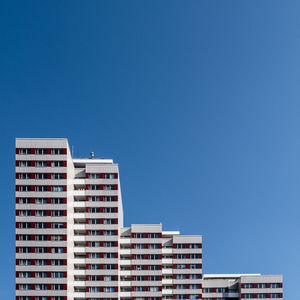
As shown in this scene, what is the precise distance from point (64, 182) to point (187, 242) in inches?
1671

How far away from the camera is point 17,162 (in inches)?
4299

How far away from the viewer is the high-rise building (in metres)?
107

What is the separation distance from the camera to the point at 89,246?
116m

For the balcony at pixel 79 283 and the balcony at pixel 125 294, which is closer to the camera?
the balcony at pixel 79 283

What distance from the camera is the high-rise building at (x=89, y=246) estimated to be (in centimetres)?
10656

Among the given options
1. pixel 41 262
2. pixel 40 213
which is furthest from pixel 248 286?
pixel 40 213

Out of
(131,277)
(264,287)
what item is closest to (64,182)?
(131,277)

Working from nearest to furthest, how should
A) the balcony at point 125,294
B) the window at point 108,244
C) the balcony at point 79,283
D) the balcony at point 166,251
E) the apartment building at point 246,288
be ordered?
the balcony at point 79,283 < the window at point 108,244 < the balcony at point 125,294 < the balcony at point 166,251 < the apartment building at point 246,288

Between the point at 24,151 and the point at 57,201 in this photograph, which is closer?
the point at 57,201

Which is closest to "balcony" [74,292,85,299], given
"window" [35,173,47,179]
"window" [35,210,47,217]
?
"window" [35,210,47,217]

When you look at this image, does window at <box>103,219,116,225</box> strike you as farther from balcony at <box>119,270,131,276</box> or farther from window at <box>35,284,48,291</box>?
window at <box>35,284,48,291</box>

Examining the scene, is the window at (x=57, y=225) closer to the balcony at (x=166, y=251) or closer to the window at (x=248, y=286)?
the balcony at (x=166, y=251)

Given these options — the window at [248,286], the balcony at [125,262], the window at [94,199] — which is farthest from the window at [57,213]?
the window at [248,286]

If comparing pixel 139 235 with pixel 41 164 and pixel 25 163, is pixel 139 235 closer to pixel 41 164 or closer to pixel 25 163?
pixel 41 164
